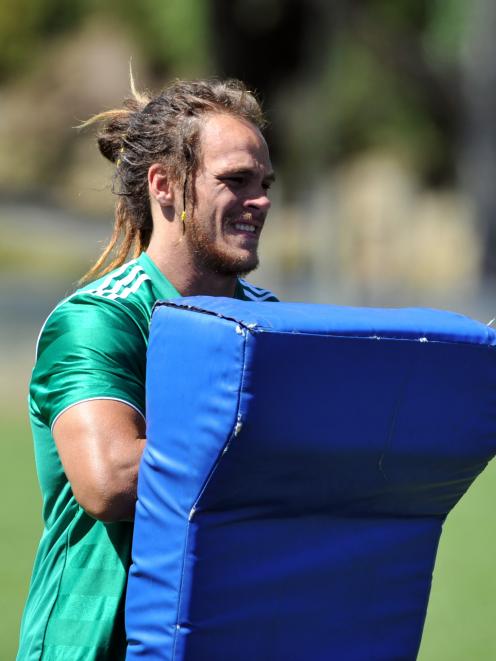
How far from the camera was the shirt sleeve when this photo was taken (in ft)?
7.41

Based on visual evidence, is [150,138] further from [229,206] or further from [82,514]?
[82,514]

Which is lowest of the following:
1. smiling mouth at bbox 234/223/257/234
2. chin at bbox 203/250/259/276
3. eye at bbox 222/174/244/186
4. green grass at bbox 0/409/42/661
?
green grass at bbox 0/409/42/661

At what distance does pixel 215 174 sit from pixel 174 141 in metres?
0.16

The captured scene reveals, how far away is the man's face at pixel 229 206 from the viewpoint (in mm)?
2576

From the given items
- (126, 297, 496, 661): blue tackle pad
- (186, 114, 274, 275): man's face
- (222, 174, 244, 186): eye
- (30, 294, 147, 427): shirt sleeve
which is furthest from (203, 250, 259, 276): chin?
(126, 297, 496, 661): blue tackle pad

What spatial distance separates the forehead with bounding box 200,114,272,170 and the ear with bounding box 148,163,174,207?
0.11 metres

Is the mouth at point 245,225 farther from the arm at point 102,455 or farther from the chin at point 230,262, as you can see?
the arm at point 102,455

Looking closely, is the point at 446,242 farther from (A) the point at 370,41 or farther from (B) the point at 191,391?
(B) the point at 191,391

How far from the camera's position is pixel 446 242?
28531 mm

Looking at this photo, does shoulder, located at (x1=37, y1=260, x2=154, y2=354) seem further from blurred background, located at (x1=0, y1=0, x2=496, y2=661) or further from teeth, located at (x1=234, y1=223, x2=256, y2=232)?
blurred background, located at (x1=0, y1=0, x2=496, y2=661)

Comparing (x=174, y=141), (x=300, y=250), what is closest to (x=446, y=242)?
(x=300, y=250)

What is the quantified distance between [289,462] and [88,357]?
1.47ft

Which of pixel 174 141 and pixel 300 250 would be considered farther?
pixel 300 250

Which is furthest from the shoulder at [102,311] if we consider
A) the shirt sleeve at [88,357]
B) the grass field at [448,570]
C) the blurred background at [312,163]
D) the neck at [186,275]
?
the blurred background at [312,163]
